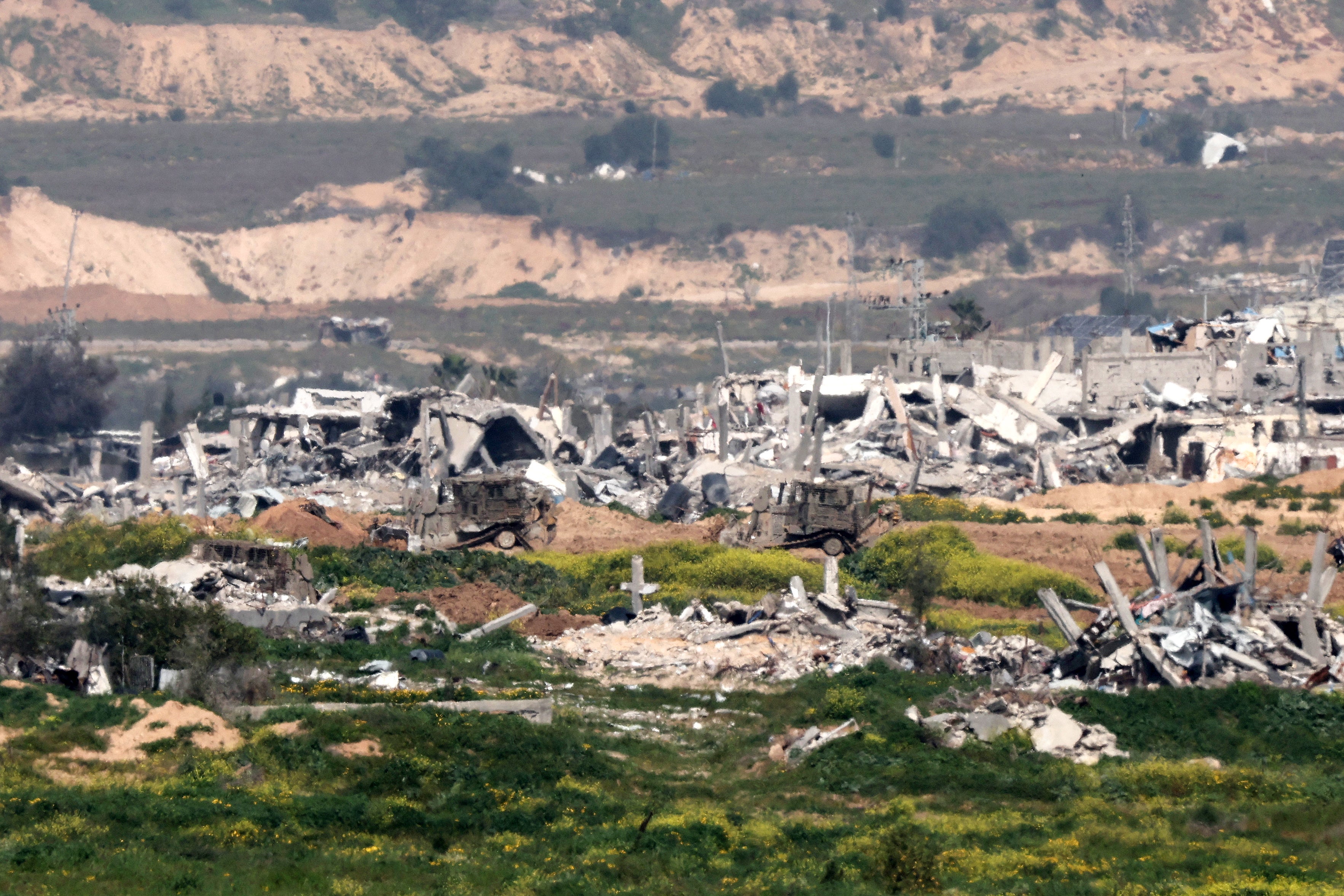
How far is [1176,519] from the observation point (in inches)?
1791

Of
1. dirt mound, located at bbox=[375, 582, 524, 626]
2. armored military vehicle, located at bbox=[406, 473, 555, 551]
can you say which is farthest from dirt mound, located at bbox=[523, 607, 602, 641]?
armored military vehicle, located at bbox=[406, 473, 555, 551]

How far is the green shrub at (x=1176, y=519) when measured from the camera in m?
45.2

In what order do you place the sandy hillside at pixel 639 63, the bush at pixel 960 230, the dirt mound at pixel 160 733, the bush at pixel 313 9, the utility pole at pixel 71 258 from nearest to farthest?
the dirt mound at pixel 160 733
the utility pole at pixel 71 258
the bush at pixel 960 230
the sandy hillside at pixel 639 63
the bush at pixel 313 9

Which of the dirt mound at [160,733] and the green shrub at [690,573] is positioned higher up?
the dirt mound at [160,733]

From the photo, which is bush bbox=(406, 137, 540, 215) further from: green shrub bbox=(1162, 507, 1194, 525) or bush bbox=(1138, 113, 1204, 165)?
green shrub bbox=(1162, 507, 1194, 525)

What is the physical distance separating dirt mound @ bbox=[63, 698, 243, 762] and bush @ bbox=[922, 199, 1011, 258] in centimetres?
11932

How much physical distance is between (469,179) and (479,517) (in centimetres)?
10567

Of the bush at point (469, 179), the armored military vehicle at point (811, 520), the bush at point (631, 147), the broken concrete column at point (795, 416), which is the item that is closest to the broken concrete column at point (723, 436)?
the broken concrete column at point (795, 416)

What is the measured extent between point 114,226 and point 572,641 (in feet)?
371

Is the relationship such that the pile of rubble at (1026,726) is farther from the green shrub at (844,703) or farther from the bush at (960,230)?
the bush at (960,230)

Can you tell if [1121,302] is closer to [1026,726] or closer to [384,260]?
[384,260]

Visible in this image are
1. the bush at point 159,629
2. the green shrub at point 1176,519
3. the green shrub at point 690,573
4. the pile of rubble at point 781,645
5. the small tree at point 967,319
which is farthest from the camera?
the small tree at point 967,319

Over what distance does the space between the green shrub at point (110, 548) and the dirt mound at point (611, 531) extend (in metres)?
10.6

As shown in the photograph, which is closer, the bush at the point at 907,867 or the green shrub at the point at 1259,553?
the bush at the point at 907,867
